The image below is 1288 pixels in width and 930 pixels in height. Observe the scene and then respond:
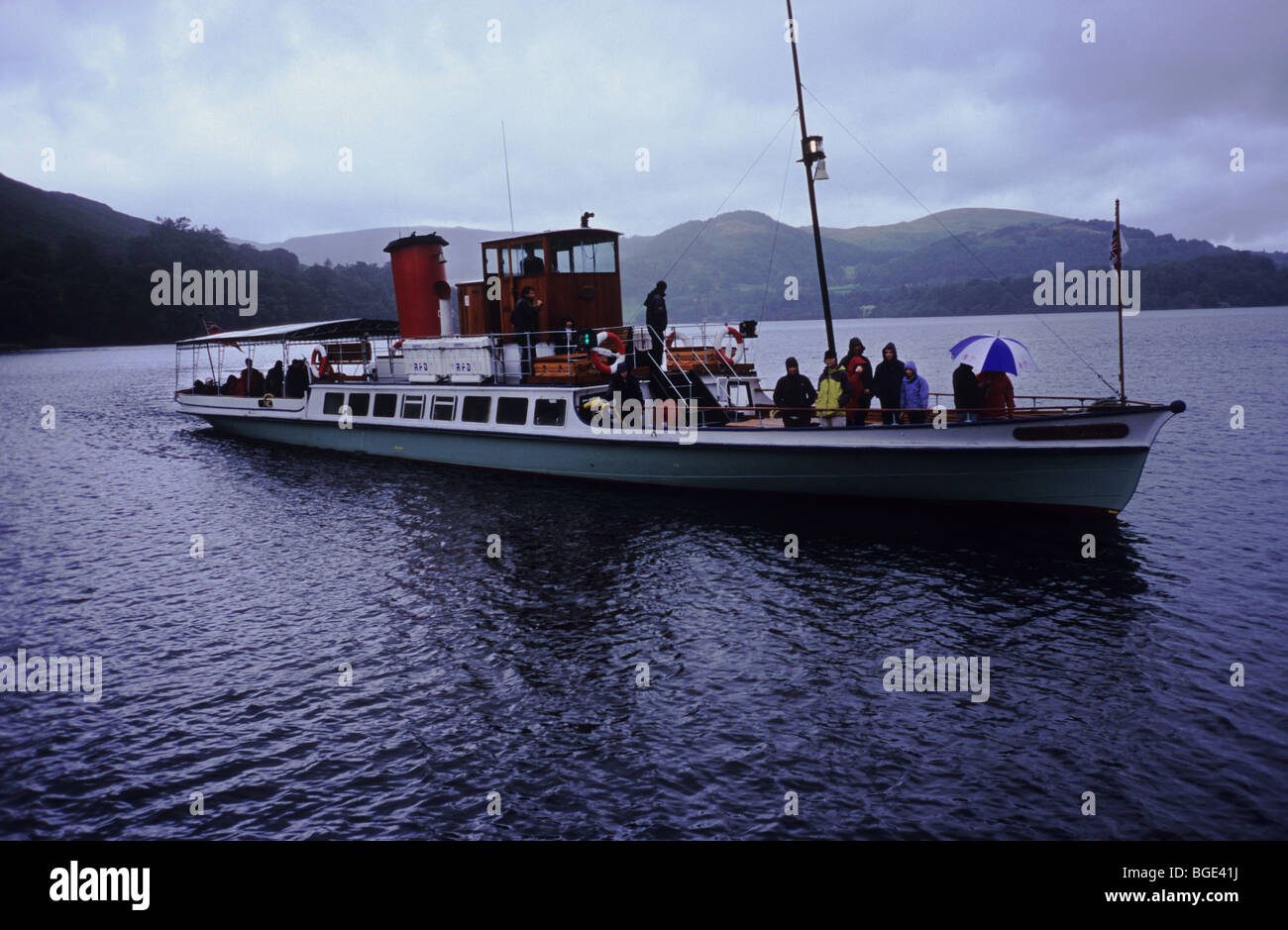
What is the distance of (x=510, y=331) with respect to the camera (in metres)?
27.1

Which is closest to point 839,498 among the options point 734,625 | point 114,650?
point 734,625

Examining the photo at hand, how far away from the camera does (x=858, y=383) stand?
66.4 ft

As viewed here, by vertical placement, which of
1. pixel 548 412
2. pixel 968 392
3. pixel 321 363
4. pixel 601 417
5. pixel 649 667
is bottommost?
A: pixel 649 667

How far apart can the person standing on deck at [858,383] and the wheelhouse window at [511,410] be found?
10.2 m

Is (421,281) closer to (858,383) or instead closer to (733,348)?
(733,348)

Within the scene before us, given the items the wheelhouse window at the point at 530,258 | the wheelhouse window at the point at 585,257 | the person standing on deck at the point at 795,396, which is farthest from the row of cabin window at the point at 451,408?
the person standing on deck at the point at 795,396

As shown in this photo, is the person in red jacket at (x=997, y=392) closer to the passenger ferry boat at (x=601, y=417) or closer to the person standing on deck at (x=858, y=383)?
the passenger ferry boat at (x=601, y=417)

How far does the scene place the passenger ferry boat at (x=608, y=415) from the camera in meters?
18.2

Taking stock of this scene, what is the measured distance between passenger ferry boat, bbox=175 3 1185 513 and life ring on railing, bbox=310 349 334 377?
198 mm

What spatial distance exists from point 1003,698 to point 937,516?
8.98 metres

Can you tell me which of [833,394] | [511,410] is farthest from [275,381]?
[833,394]

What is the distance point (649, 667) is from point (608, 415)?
11706 mm
